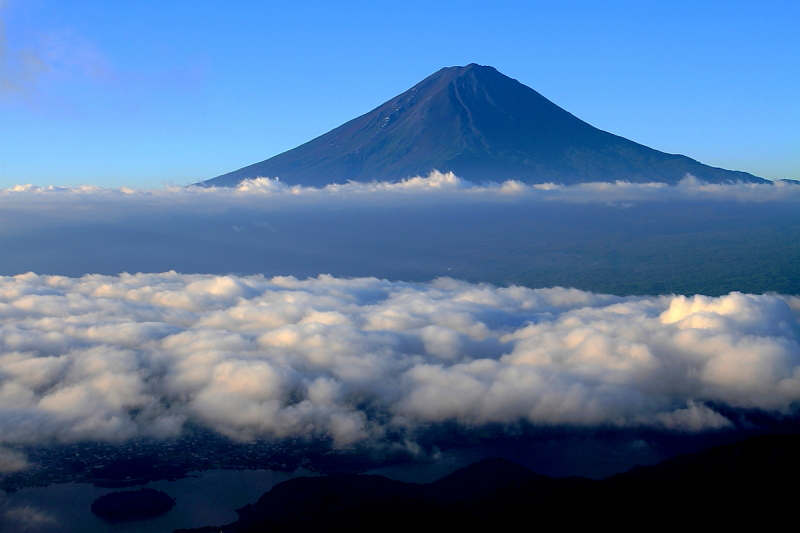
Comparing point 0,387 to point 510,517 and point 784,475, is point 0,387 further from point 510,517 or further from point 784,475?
point 784,475

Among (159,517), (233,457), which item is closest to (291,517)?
(159,517)

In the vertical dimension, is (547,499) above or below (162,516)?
below

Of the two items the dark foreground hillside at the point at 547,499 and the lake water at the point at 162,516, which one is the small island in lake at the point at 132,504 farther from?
the dark foreground hillside at the point at 547,499

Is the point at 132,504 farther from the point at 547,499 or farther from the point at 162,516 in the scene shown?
the point at 547,499

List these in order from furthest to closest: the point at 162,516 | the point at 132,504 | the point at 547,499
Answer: the point at 132,504
the point at 547,499
the point at 162,516

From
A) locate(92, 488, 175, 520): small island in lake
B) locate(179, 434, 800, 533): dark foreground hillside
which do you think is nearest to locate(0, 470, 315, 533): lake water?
locate(92, 488, 175, 520): small island in lake

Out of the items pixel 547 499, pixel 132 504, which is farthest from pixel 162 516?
pixel 547 499

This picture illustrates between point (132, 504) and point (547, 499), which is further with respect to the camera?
point (132, 504)
